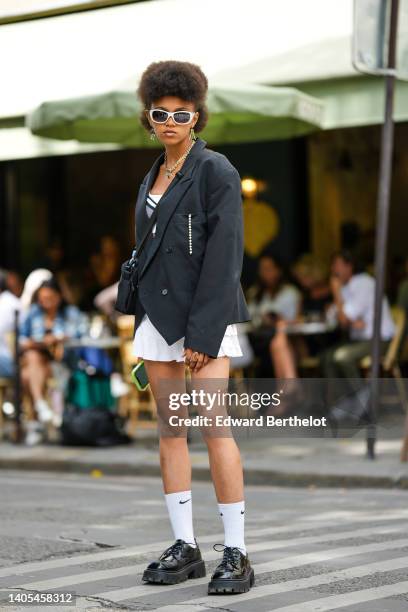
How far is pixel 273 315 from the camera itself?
44.1 ft

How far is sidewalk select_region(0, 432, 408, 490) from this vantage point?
30.9ft

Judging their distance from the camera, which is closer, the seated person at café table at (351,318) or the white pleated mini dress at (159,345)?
the white pleated mini dress at (159,345)

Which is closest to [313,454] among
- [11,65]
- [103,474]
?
[103,474]

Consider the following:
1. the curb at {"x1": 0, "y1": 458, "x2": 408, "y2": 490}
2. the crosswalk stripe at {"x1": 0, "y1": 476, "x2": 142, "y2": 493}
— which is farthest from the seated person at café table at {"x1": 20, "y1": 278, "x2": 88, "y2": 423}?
the crosswalk stripe at {"x1": 0, "y1": 476, "x2": 142, "y2": 493}

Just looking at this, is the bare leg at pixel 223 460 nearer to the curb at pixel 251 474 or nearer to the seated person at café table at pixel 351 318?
the curb at pixel 251 474

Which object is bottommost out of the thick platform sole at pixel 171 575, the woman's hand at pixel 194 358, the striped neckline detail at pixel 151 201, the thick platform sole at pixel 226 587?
the thick platform sole at pixel 171 575

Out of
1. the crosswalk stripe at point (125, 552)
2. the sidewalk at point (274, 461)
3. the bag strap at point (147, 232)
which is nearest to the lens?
the bag strap at point (147, 232)

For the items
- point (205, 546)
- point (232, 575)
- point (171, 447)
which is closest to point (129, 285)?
point (171, 447)

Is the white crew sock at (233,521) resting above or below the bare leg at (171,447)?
below

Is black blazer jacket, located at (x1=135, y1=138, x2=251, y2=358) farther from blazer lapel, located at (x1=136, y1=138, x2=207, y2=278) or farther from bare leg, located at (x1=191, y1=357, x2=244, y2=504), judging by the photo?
bare leg, located at (x1=191, y1=357, x2=244, y2=504)

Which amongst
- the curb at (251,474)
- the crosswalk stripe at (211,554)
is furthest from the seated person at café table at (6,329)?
the crosswalk stripe at (211,554)

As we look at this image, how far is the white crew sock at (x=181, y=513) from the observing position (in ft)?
17.9

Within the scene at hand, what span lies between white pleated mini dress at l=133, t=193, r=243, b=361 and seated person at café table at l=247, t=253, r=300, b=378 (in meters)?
7.68

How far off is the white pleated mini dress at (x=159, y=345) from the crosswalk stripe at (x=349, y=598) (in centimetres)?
99
